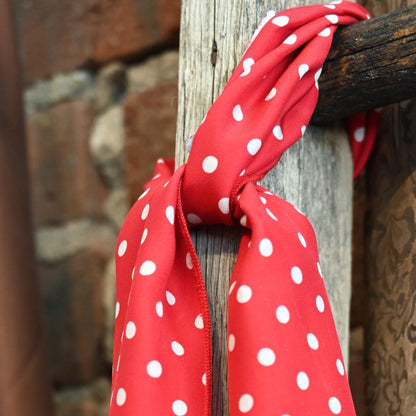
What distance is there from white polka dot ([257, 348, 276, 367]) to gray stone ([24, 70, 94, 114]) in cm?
64

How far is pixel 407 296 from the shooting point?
1.71ft

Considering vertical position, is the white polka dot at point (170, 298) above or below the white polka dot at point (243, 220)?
below

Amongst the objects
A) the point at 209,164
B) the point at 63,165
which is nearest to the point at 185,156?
the point at 209,164

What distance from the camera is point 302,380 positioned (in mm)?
397

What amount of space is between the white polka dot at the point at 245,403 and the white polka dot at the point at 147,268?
0.11 metres

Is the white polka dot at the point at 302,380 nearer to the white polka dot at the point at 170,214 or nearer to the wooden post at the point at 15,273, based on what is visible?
the white polka dot at the point at 170,214

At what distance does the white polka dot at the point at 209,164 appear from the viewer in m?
0.43

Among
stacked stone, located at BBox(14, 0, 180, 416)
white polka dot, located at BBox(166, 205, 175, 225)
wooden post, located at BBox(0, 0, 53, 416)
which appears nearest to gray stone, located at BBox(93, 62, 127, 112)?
stacked stone, located at BBox(14, 0, 180, 416)

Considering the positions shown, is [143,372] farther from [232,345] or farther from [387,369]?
[387,369]

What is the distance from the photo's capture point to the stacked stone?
83cm

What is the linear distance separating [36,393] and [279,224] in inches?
19.8

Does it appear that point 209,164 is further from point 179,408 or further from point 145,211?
point 179,408

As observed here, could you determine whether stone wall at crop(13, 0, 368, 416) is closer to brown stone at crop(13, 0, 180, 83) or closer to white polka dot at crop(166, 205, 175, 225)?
brown stone at crop(13, 0, 180, 83)

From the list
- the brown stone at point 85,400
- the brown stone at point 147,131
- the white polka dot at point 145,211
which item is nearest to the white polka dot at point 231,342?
the white polka dot at point 145,211
